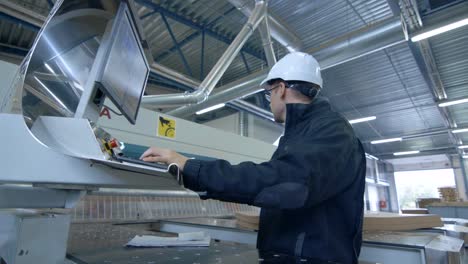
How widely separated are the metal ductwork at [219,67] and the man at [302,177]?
1769 millimetres

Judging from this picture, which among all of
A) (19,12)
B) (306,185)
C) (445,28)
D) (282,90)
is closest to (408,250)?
(306,185)

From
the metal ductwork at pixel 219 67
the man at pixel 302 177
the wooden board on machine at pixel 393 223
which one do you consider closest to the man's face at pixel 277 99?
the man at pixel 302 177

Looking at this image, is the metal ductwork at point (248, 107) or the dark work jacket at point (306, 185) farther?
the metal ductwork at point (248, 107)

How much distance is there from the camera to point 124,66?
904 mm

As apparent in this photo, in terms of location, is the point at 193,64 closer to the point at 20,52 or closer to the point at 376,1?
the point at 20,52

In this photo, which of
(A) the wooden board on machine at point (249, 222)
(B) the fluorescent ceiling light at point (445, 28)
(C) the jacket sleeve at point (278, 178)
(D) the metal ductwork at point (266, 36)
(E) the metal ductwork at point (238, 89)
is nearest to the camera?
(C) the jacket sleeve at point (278, 178)

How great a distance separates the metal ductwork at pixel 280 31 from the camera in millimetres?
2670

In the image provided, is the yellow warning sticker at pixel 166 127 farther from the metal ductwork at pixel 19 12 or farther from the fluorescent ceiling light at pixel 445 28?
the fluorescent ceiling light at pixel 445 28

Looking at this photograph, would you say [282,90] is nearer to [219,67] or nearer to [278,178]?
[278,178]

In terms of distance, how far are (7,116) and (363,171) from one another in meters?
1.00

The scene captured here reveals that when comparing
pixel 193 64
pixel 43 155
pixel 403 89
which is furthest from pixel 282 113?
pixel 403 89

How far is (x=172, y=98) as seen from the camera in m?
2.95

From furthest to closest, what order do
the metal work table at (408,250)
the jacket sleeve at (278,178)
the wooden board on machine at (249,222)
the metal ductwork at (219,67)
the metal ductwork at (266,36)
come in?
the metal ductwork at (266,36), the metal ductwork at (219,67), the wooden board on machine at (249,222), the metal work table at (408,250), the jacket sleeve at (278,178)

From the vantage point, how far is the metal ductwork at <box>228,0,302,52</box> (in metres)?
2.67
